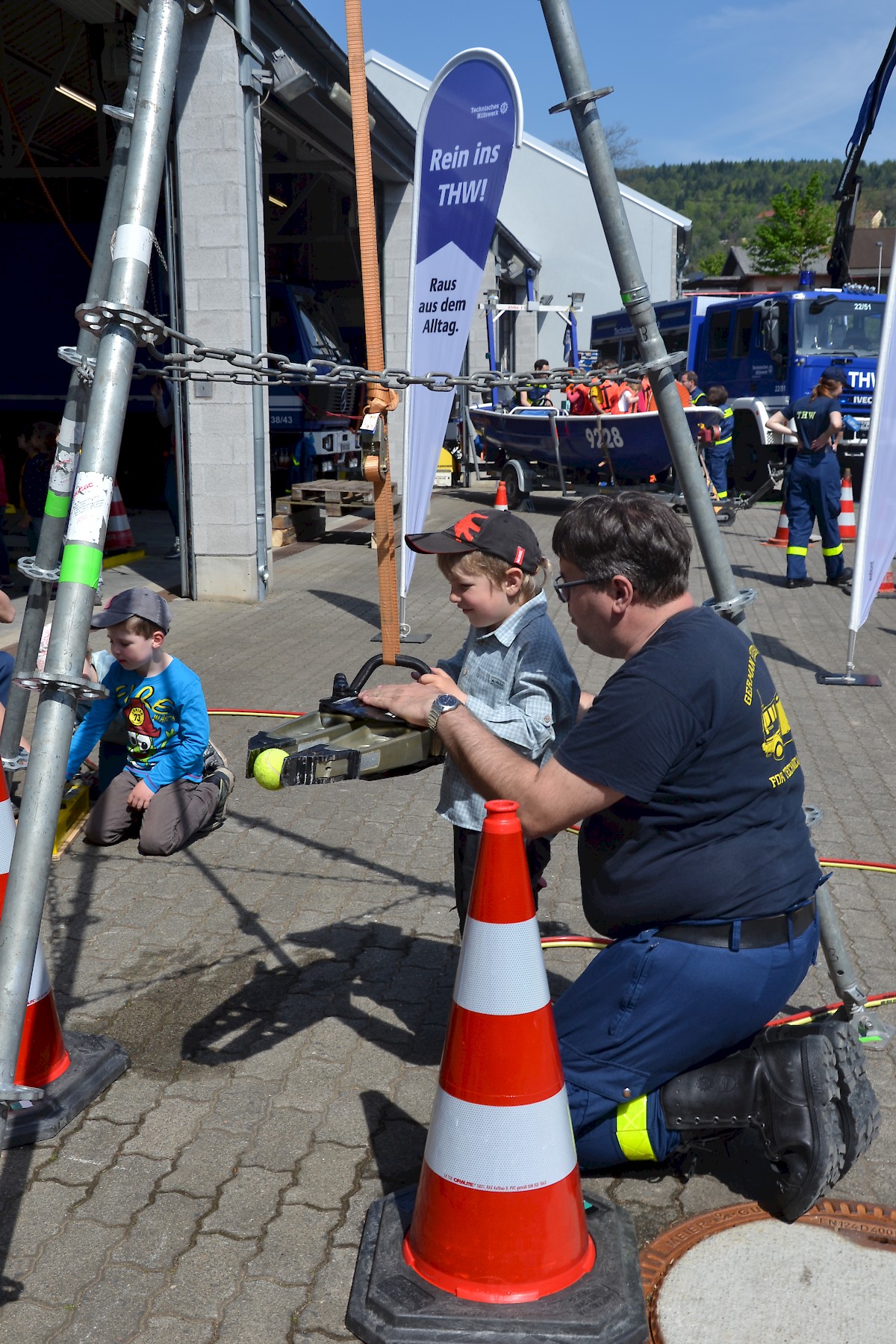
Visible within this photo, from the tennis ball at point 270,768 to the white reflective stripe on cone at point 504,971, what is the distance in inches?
21.2

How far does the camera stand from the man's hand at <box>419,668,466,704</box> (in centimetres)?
277

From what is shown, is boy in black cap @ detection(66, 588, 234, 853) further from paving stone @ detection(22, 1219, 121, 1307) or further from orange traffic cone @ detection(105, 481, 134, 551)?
orange traffic cone @ detection(105, 481, 134, 551)

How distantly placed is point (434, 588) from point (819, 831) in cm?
735

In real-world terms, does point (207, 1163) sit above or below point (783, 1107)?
below

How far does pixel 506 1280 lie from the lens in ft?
7.97

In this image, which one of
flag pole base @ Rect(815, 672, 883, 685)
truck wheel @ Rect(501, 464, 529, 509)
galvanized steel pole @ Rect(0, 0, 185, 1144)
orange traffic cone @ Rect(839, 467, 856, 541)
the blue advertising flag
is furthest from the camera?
truck wheel @ Rect(501, 464, 529, 509)

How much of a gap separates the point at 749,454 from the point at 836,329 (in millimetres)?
2466

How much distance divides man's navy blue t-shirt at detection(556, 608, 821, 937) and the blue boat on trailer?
12.8 metres

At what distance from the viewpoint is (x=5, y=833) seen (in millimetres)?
3186

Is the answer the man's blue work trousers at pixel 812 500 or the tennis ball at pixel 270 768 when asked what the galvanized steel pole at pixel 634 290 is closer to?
the tennis ball at pixel 270 768

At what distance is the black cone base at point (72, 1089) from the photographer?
10.1 feet

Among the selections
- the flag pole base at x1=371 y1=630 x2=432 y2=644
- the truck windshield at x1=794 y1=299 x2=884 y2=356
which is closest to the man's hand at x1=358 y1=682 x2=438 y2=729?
the flag pole base at x1=371 y1=630 x2=432 y2=644

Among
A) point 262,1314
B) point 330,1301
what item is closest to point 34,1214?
point 262,1314

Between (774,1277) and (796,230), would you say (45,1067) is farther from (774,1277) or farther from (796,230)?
(796,230)
